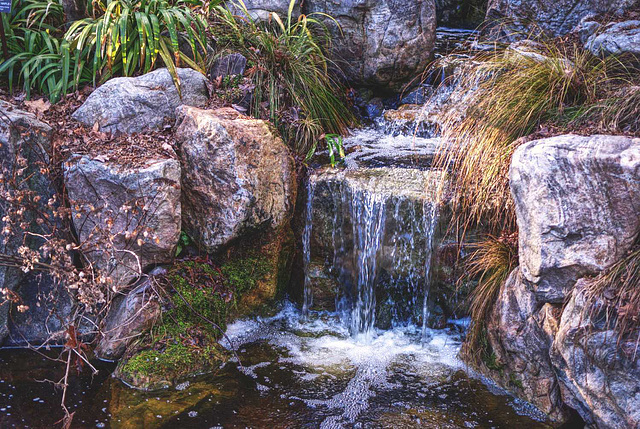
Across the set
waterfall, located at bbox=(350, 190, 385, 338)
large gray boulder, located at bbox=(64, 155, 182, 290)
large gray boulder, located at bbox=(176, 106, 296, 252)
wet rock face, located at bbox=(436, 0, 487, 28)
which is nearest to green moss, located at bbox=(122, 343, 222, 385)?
large gray boulder, located at bbox=(64, 155, 182, 290)

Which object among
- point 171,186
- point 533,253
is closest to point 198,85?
point 171,186

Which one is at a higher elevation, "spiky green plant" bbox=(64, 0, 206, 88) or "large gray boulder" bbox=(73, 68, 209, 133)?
"spiky green plant" bbox=(64, 0, 206, 88)

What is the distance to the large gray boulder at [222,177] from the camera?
4.30m

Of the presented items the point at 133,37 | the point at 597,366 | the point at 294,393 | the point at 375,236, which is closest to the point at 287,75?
the point at 133,37

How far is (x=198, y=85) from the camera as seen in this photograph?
496 cm

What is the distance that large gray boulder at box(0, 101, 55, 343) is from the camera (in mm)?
3941

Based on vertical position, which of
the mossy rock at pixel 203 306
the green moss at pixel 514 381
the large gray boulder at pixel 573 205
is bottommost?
the green moss at pixel 514 381

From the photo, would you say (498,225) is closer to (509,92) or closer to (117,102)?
(509,92)

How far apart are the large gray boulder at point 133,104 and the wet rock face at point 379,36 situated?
2.08m

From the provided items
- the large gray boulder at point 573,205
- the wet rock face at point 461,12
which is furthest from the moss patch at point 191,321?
the wet rock face at point 461,12

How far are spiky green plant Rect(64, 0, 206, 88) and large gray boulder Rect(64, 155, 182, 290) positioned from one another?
119 centimetres

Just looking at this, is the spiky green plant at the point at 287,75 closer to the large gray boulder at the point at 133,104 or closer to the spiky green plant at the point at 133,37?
the spiky green plant at the point at 133,37

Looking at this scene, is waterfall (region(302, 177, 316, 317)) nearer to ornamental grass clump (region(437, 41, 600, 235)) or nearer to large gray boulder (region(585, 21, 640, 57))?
ornamental grass clump (region(437, 41, 600, 235))

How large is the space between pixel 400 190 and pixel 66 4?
12.4ft
